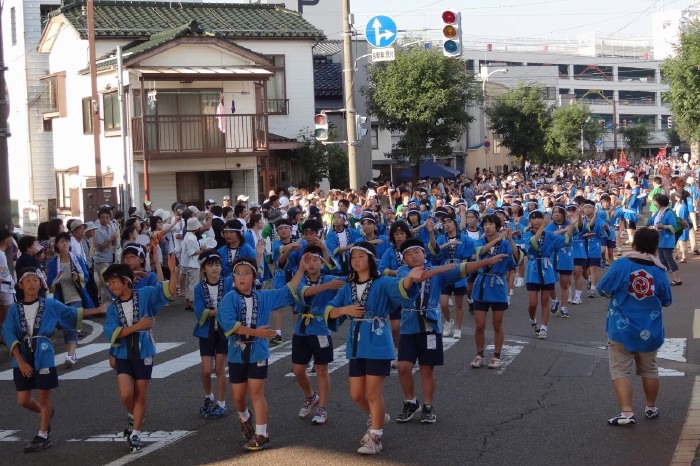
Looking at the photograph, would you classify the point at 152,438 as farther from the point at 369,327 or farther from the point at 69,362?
the point at 69,362

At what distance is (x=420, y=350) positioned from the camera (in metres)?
9.20

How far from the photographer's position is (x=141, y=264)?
9.77 metres

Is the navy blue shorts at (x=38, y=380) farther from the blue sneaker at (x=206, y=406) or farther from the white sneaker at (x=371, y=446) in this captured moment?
the white sneaker at (x=371, y=446)

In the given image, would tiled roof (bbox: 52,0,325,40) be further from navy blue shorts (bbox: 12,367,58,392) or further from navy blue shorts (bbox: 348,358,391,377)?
navy blue shorts (bbox: 348,358,391,377)

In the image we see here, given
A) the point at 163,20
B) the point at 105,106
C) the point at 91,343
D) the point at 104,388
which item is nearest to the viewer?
the point at 104,388

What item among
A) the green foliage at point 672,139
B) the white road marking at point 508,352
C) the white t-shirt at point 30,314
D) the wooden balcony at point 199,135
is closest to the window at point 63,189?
the wooden balcony at point 199,135

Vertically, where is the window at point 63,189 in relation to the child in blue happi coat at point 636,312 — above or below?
above

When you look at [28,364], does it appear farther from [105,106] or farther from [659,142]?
[659,142]

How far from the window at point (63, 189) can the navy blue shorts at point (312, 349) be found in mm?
28406

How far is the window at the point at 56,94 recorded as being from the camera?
35.6 metres

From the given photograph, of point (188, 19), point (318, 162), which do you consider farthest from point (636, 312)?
point (188, 19)

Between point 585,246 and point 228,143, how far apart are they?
1590 cm

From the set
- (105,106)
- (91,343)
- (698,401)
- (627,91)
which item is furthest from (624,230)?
(627,91)

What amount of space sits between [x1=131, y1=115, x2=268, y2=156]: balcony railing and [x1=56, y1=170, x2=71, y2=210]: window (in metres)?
7.33
